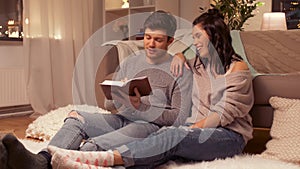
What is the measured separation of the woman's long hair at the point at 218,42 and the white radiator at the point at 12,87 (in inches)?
97.5

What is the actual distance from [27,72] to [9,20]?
2.00ft

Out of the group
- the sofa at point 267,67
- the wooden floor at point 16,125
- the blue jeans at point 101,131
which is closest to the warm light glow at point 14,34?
the wooden floor at point 16,125

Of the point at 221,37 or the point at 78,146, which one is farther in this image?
the point at 221,37

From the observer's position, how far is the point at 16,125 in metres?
3.30

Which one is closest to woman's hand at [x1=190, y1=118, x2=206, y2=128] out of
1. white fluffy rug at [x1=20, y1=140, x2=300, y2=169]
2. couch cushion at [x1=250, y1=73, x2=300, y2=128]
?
white fluffy rug at [x1=20, y1=140, x2=300, y2=169]

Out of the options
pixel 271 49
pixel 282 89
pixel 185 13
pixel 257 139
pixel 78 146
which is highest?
pixel 185 13

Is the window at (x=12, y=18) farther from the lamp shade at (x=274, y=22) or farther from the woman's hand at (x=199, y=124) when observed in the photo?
the woman's hand at (x=199, y=124)

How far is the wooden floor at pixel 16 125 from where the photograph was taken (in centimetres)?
297

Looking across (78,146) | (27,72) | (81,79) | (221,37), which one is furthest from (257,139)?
(27,72)

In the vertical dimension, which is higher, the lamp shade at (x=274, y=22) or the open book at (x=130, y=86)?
the lamp shade at (x=274, y=22)

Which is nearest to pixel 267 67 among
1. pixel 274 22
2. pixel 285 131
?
pixel 285 131

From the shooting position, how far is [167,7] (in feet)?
13.8

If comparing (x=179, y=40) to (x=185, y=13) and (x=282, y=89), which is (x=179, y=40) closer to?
(x=282, y=89)

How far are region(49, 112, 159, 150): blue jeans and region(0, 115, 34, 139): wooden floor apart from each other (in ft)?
4.16
